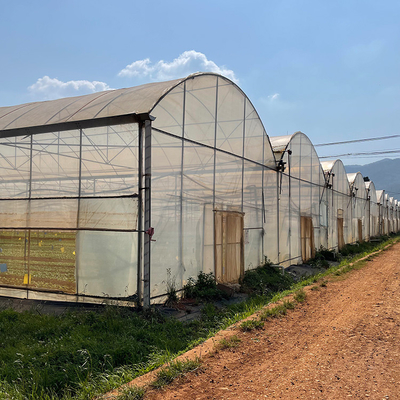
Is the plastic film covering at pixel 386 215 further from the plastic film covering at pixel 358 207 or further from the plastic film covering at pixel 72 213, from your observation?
the plastic film covering at pixel 72 213

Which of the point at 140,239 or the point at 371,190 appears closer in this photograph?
the point at 140,239

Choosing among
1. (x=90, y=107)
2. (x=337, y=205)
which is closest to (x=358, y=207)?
(x=337, y=205)

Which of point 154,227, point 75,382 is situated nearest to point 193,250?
point 154,227

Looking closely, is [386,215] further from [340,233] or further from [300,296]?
[300,296]

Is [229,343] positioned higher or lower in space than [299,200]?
lower

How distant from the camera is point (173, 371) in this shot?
14.3ft

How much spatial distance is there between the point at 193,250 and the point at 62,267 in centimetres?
303

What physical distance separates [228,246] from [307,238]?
827cm

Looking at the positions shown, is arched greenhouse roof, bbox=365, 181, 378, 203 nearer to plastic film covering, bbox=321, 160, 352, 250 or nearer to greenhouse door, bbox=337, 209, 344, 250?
plastic film covering, bbox=321, 160, 352, 250

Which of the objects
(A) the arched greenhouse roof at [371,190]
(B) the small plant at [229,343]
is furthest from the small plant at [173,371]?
(A) the arched greenhouse roof at [371,190]

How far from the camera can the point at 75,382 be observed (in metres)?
4.34

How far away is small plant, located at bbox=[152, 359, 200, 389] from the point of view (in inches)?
162

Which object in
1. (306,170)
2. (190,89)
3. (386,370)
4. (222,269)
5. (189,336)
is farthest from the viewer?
(306,170)

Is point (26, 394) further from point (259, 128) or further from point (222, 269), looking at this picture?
point (259, 128)
